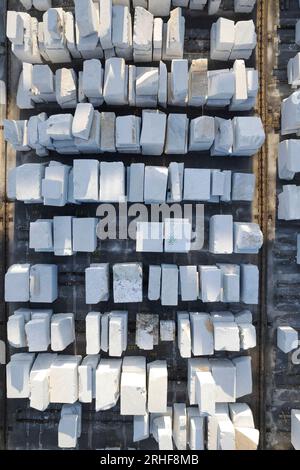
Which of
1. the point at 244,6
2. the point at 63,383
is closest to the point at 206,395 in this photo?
the point at 63,383

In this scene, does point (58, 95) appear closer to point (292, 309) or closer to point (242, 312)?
point (242, 312)

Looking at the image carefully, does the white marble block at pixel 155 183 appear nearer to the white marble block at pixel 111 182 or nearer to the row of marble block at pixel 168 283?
the white marble block at pixel 111 182

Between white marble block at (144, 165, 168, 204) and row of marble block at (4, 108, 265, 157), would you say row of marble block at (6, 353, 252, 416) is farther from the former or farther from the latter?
row of marble block at (4, 108, 265, 157)

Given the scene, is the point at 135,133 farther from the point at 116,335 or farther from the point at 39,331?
the point at 39,331

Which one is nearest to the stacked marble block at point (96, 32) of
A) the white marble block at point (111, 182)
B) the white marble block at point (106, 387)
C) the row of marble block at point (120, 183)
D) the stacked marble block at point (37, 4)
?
the stacked marble block at point (37, 4)

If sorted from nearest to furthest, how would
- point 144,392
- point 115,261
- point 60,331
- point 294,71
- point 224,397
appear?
point 144,392, point 60,331, point 224,397, point 294,71, point 115,261

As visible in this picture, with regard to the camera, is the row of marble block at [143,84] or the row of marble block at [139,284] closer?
the row of marble block at [143,84]
